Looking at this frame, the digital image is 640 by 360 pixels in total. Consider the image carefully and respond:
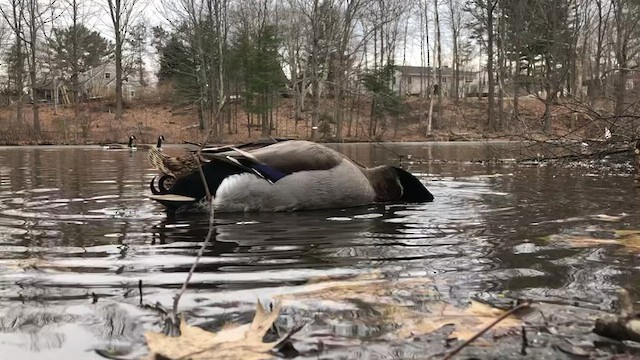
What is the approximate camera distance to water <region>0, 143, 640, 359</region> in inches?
104

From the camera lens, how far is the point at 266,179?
5.95 metres

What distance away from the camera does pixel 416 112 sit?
56.6m

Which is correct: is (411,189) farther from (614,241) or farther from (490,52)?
(490,52)

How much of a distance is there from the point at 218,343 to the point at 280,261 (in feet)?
5.54

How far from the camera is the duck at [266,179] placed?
584 centimetres

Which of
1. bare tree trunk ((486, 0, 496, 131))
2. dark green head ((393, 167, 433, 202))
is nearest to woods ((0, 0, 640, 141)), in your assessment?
bare tree trunk ((486, 0, 496, 131))

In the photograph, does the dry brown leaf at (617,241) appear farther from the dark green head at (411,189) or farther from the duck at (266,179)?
the dark green head at (411,189)

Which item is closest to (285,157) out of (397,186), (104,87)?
(397,186)

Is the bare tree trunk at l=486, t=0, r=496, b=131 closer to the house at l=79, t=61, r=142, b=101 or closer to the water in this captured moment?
the house at l=79, t=61, r=142, b=101

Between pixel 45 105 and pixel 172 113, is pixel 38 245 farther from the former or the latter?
pixel 45 105

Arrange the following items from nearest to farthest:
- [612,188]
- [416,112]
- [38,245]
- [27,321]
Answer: [27,321] < [38,245] < [612,188] < [416,112]

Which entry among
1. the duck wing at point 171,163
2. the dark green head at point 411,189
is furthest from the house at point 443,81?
the duck wing at point 171,163

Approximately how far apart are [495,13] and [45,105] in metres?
39.5

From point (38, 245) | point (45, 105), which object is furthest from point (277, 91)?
point (38, 245)
